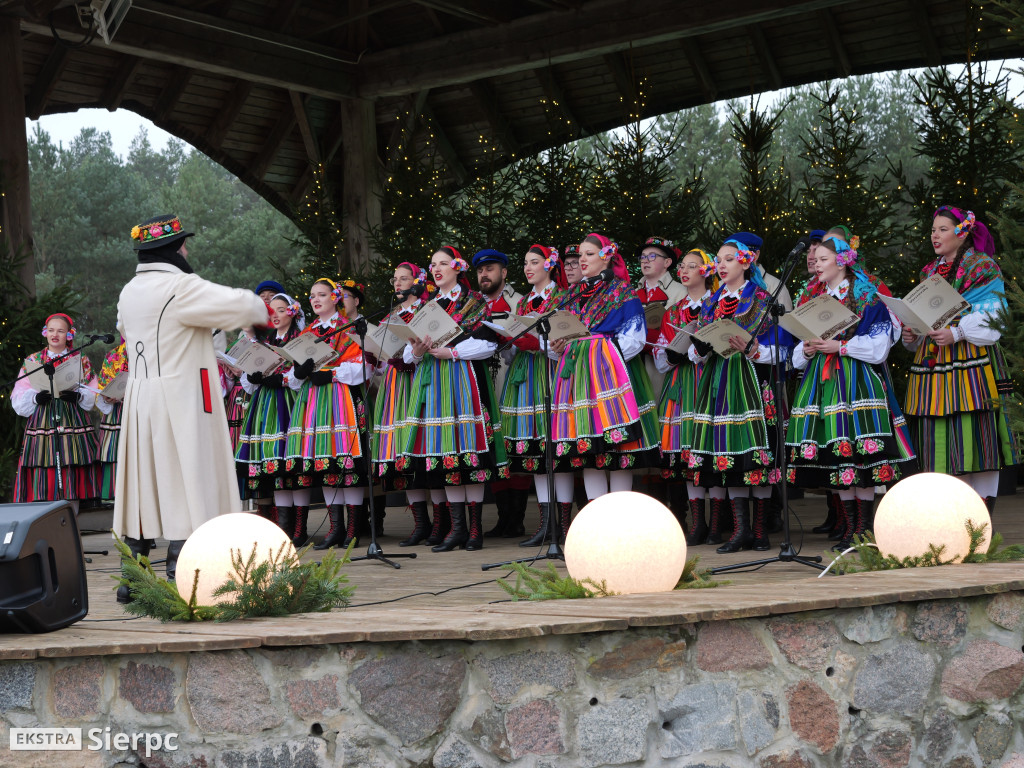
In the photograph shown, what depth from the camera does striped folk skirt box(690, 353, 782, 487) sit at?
514 cm

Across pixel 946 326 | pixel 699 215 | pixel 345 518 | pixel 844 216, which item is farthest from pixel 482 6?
pixel 946 326

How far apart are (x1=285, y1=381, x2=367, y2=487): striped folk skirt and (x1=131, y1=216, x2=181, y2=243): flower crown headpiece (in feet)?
6.25

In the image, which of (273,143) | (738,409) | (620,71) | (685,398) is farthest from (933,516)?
(273,143)

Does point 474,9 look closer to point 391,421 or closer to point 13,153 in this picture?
point 13,153

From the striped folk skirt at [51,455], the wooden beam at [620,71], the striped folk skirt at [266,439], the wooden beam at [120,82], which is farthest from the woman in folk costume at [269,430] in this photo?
the wooden beam at [120,82]

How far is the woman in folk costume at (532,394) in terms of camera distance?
5773 mm

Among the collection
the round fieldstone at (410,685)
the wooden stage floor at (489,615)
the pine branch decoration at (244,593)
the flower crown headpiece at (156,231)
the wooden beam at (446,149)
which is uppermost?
the wooden beam at (446,149)

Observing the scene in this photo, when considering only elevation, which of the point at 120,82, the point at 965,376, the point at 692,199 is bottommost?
the point at 965,376

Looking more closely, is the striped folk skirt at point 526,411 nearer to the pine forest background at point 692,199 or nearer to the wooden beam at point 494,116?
the pine forest background at point 692,199

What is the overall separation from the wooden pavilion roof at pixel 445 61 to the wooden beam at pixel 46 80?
0.02m

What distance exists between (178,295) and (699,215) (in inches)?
214

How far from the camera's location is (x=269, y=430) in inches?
251

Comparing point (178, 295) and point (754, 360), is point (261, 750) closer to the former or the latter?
point (178, 295)

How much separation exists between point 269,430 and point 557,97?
5.18 m
